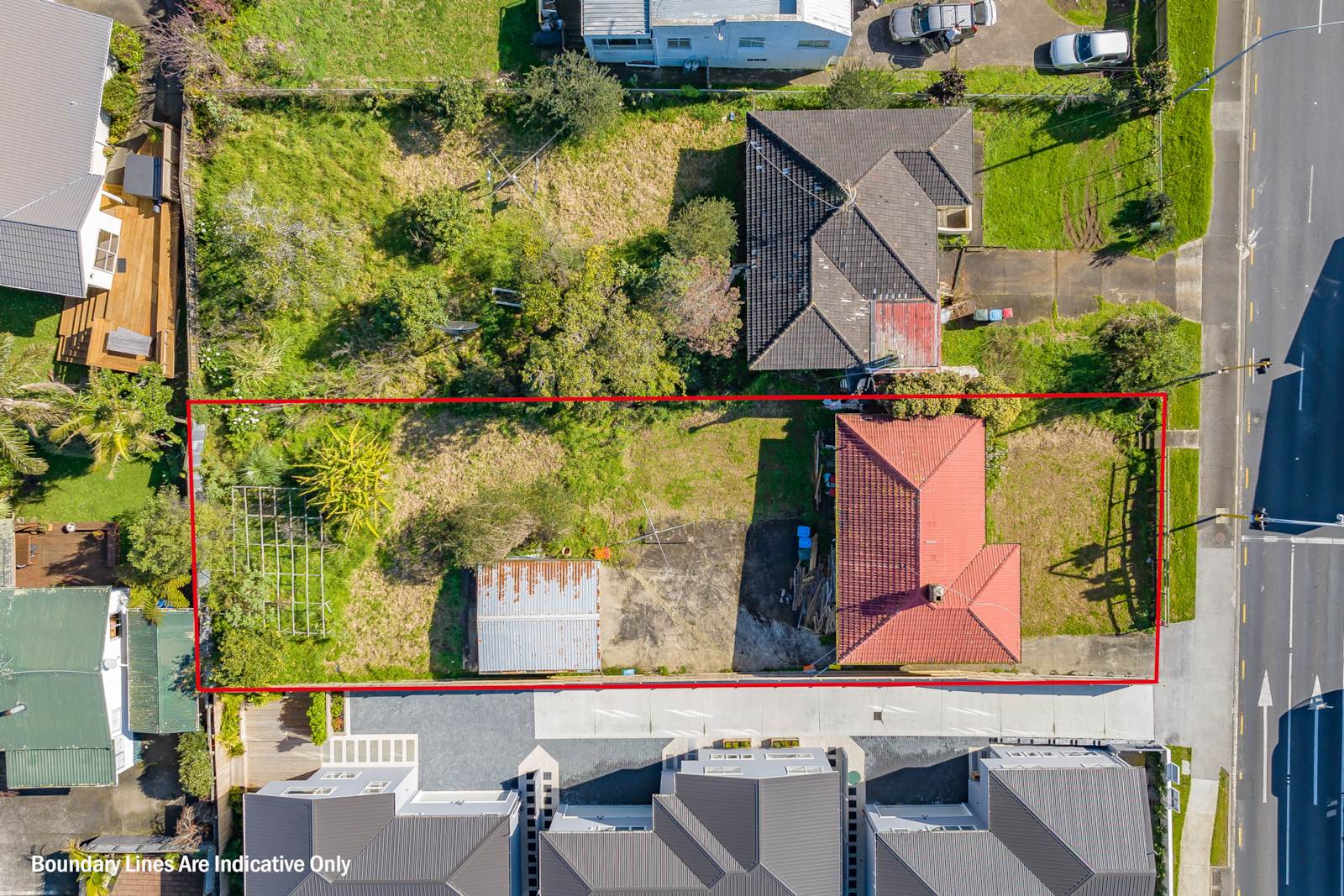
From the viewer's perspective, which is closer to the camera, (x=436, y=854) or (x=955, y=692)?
(x=436, y=854)

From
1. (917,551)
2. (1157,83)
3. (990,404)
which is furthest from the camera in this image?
(1157,83)

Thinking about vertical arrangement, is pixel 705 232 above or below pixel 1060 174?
below

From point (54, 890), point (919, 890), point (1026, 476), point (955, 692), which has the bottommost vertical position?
point (54, 890)

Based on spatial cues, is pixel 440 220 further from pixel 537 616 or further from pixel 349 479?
pixel 537 616

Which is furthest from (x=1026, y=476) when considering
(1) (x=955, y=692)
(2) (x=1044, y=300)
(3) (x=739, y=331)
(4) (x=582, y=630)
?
(4) (x=582, y=630)

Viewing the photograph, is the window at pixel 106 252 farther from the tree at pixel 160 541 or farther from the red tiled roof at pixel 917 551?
the red tiled roof at pixel 917 551

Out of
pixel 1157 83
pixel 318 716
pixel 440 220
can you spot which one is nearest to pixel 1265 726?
pixel 1157 83

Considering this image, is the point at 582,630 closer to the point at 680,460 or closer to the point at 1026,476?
the point at 680,460
